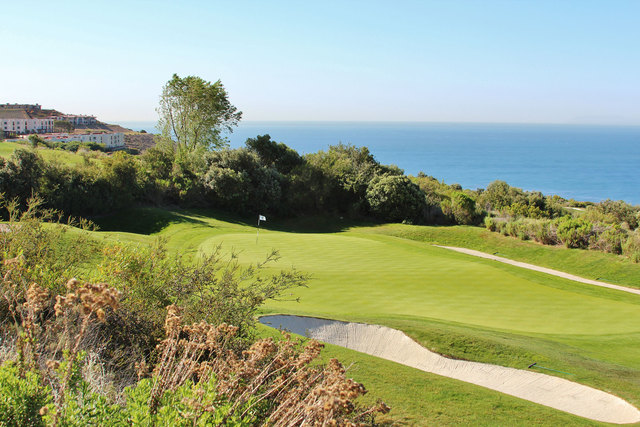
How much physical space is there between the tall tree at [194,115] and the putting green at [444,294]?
2301cm

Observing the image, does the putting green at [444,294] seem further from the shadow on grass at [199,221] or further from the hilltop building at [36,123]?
the hilltop building at [36,123]

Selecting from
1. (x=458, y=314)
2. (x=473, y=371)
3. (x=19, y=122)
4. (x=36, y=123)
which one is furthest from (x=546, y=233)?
(x=36, y=123)

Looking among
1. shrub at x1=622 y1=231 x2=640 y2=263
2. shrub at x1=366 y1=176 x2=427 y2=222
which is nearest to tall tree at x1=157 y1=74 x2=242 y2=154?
shrub at x1=366 y1=176 x2=427 y2=222

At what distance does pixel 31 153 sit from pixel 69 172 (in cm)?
190

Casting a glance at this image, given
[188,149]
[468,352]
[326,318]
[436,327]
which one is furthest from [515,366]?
[188,149]

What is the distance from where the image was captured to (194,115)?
36.2 meters

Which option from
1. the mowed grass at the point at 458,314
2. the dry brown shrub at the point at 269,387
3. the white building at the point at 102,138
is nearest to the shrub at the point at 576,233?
the mowed grass at the point at 458,314

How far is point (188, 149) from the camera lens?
120 ft

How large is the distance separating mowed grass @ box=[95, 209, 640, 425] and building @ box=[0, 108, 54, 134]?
6349 centimetres

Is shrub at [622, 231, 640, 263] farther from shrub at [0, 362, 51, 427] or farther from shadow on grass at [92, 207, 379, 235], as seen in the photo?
shrub at [0, 362, 51, 427]

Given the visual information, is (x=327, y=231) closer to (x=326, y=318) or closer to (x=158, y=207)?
(x=158, y=207)

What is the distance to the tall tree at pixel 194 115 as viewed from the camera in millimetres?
35375

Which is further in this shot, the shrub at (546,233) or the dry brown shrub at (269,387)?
the shrub at (546,233)

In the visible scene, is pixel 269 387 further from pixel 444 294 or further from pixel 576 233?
pixel 576 233
